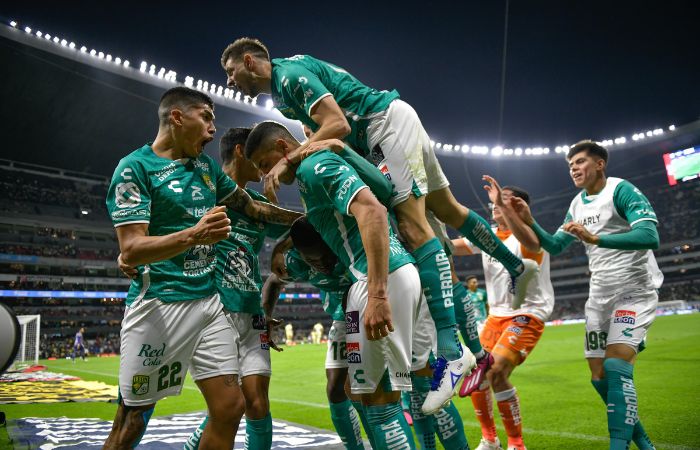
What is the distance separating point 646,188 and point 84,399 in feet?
200

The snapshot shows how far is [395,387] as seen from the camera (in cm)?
261

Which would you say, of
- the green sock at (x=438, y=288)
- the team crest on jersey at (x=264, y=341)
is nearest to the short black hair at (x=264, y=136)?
the green sock at (x=438, y=288)

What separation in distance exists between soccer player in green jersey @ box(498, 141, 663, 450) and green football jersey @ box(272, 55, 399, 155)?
1861mm

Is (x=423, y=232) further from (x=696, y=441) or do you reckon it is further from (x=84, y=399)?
(x=84, y=399)

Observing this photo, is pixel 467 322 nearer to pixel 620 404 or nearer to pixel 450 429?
pixel 450 429

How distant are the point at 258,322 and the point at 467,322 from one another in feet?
5.44

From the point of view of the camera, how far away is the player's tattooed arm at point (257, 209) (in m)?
4.01

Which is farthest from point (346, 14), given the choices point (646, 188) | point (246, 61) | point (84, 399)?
point (646, 188)

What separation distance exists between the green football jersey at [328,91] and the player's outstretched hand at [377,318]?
1686 mm

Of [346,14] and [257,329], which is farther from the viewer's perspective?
[346,14]

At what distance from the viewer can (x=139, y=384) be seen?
3.00 m

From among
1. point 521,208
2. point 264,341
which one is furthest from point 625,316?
point 264,341

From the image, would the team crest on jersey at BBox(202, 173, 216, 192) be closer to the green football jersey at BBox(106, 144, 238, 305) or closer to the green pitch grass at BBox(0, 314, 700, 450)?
the green football jersey at BBox(106, 144, 238, 305)

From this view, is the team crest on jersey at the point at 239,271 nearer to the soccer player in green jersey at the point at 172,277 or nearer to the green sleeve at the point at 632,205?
the soccer player in green jersey at the point at 172,277
